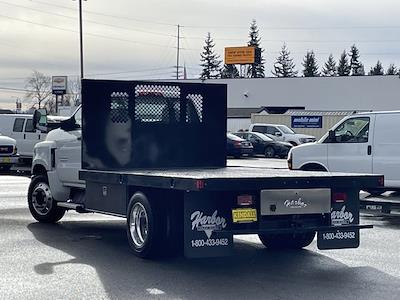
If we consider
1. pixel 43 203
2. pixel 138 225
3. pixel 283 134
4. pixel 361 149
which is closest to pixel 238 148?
pixel 283 134

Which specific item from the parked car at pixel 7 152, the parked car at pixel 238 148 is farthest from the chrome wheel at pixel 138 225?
the parked car at pixel 238 148

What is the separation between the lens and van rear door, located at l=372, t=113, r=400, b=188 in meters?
14.8

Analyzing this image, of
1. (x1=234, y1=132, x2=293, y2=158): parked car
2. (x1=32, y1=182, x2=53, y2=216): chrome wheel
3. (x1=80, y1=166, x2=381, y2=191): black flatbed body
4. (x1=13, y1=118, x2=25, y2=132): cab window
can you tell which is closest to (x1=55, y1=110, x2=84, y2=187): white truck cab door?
(x1=32, y1=182, x2=53, y2=216): chrome wheel

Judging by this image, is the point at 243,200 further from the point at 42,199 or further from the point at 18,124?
the point at 18,124

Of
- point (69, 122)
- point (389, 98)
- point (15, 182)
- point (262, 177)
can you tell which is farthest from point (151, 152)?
point (389, 98)

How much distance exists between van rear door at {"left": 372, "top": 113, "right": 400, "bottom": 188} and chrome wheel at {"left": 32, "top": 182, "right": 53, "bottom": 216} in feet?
21.9

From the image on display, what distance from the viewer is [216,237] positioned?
8.59 meters

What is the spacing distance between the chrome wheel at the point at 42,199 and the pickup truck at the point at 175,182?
19 mm

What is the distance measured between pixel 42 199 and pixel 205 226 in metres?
5.10

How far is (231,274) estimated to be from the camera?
8789mm

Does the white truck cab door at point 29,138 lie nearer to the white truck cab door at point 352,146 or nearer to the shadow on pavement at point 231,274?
the white truck cab door at point 352,146

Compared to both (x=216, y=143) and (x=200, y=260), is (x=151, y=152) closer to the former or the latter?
(x=216, y=143)

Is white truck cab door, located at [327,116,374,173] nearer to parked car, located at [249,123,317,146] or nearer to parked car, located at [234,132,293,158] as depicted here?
parked car, located at [234,132,293,158]

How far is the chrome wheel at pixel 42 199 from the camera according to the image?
12.7m
